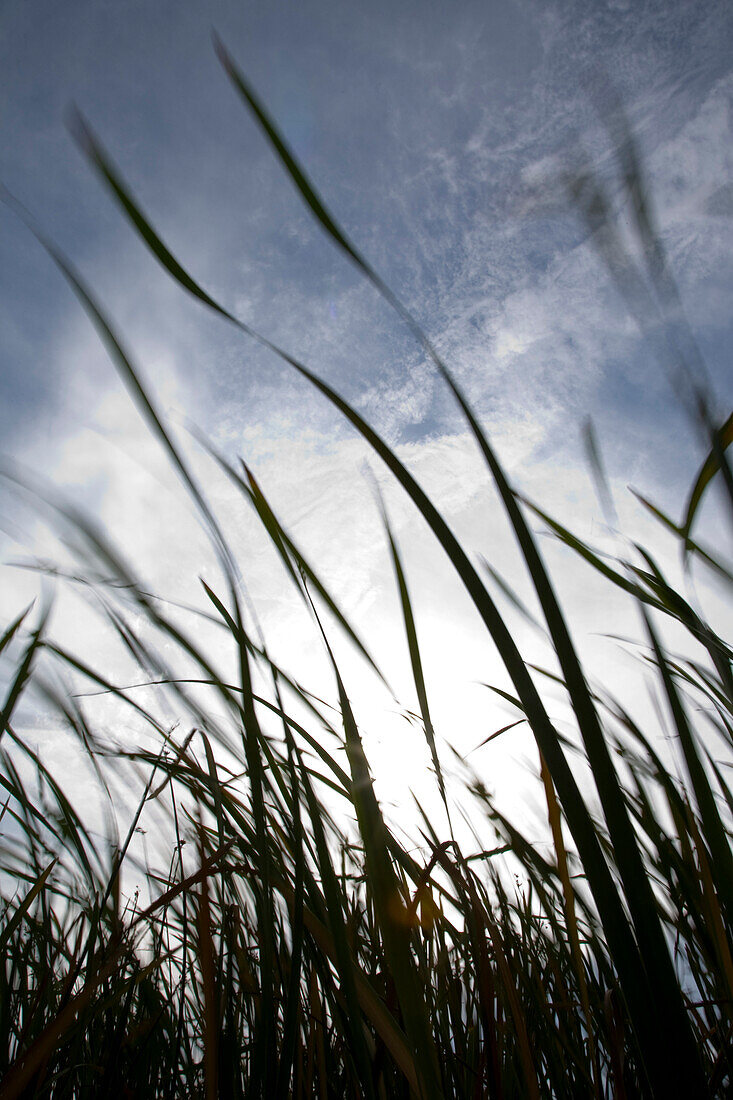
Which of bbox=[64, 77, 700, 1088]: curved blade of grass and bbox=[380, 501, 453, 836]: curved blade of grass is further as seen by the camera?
bbox=[380, 501, 453, 836]: curved blade of grass

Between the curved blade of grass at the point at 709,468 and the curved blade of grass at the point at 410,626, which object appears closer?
the curved blade of grass at the point at 709,468

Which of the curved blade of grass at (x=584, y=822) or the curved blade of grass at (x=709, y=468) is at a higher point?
the curved blade of grass at (x=709, y=468)

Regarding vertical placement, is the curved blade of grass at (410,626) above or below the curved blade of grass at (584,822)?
above

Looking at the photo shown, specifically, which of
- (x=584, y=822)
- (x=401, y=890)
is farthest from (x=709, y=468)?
(x=401, y=890)

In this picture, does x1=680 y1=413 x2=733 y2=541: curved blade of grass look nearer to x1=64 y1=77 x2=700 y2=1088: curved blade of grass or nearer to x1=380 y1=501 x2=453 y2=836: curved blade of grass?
x1=64 y1=77 x2=700 y2=1088: curved blade of grass

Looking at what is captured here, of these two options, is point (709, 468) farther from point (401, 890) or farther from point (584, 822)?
point (401, 890)

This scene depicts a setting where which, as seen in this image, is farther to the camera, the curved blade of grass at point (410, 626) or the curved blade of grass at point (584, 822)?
the curved blade of grass at point (410, 626)

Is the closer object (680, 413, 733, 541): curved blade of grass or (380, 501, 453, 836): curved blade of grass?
(680, 413, 733, 541): curved blade of grass

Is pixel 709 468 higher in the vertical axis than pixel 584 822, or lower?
higher

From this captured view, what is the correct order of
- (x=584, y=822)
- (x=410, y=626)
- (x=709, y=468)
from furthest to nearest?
(x=410, y=626)
(x=709, y=468)
(x=584, y=822)

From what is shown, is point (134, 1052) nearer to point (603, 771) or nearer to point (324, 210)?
point (603, 771)

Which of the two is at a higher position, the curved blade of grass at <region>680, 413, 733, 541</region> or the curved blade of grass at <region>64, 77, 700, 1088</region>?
the curved blade of grass at <region>680, 413, 733, 541</region>

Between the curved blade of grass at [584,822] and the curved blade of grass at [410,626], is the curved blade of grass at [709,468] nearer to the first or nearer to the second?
the curved blade of grass at [584,822]

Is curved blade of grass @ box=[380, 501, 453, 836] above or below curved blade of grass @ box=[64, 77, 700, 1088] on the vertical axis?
above
